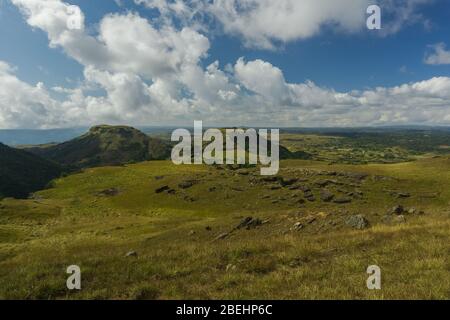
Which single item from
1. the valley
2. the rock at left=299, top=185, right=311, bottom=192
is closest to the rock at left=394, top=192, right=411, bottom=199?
the valley

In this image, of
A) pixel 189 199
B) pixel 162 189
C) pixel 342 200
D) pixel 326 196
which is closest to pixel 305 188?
pixel 326 196

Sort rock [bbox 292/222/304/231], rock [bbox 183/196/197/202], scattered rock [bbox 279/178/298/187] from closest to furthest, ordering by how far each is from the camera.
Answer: rock [bbox 292/222/304/231] < scattered rock [bbox 279/178/298/187] < rock [bbox 183/196/197/202]

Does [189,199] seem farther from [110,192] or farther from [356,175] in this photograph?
[356,175]

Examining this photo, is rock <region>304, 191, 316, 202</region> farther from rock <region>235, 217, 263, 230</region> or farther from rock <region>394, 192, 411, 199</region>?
rock <region>235, 217, 263, 230</region>

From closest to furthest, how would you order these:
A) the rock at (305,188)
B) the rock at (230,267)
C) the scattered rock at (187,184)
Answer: the rock at (230,267) → the rock at (305,188) → the scattered rock at (187,184)

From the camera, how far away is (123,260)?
1510 cm

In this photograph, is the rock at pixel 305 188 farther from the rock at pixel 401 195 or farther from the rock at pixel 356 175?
the rock at pixel 401 195

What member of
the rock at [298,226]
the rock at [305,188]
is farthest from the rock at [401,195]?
the rock at [298,226]

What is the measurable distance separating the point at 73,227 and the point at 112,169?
325ft

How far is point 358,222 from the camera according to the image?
25188mm

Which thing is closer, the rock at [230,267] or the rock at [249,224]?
the rock at [230,267]

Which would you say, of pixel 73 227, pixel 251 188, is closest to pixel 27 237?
pixel 73 227

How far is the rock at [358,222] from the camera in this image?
24047mm

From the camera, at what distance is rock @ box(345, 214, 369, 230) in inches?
947
